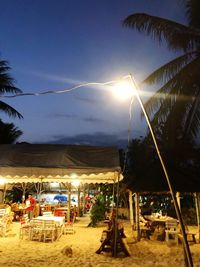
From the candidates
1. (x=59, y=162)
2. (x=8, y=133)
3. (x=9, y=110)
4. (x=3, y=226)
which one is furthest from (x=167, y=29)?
(x=8, y=133)

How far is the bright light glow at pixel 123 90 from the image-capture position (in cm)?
699

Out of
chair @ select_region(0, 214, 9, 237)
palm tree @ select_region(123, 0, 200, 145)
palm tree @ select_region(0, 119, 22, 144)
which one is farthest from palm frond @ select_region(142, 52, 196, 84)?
palm tree @ select_region(0, 119, 22, 144)

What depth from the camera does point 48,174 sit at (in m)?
9.25

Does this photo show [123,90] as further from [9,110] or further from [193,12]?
[9,110]

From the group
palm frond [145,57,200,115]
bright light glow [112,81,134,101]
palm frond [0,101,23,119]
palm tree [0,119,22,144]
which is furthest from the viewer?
palm tree [0,119,22,144]

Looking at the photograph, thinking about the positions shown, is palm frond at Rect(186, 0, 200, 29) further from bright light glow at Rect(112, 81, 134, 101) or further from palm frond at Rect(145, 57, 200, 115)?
bright light glow at Rect(112, 81, 134, 101)

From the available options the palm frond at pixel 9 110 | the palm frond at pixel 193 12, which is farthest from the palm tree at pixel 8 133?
the palm frond at pixel 193 12

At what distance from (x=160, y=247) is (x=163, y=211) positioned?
12685 millimetres

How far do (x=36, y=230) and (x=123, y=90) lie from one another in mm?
6900

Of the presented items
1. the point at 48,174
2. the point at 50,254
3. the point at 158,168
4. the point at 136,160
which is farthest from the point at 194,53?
the point at 136,160

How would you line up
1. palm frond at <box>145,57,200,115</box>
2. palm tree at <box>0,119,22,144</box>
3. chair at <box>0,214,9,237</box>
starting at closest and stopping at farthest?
palm frond at <box>145,57,200,115</box>
chair at <box>0,214,9,237</box>
palm tree at <box>0,119,22,144</box>

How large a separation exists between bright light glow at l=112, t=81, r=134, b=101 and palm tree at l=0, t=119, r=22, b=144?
22.1 meters

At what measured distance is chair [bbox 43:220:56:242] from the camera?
37.5 ft

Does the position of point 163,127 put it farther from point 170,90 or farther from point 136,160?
point 136,160
